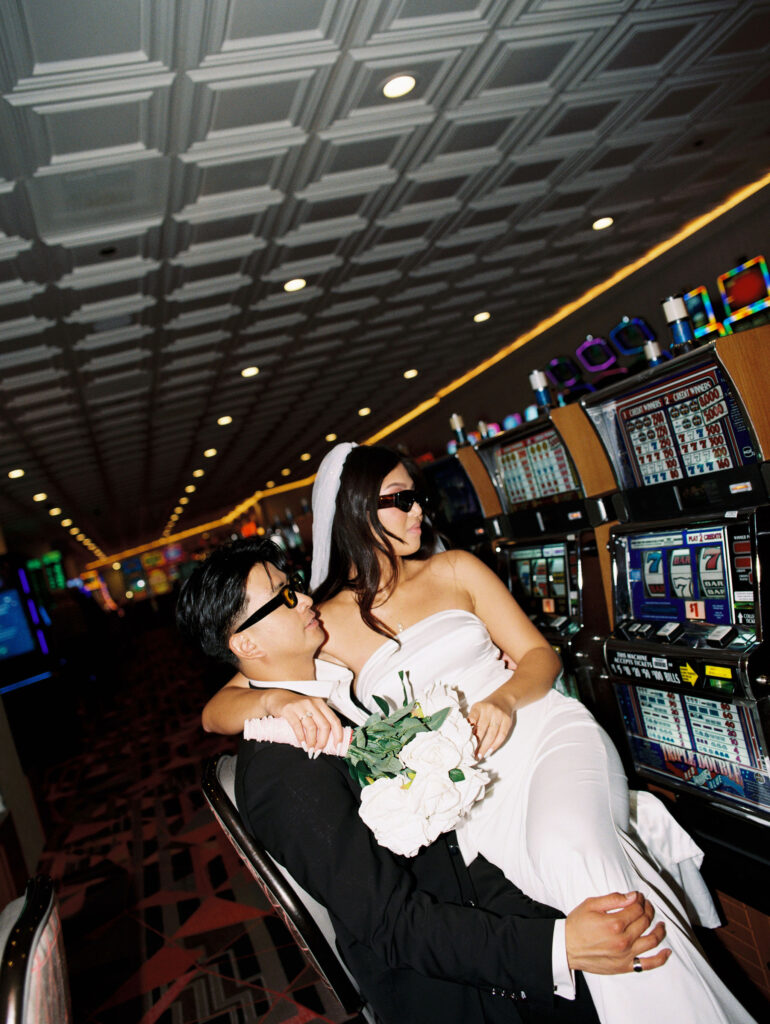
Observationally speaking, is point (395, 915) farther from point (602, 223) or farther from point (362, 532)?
point (602, 223)

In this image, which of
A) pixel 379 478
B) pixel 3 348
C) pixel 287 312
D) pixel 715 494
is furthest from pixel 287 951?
pixel 287 312

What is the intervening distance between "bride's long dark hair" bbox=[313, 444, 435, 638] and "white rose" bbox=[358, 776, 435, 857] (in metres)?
0.91

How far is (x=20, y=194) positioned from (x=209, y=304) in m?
2.45

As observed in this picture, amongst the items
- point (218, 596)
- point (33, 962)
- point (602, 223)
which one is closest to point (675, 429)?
point (218, 596)

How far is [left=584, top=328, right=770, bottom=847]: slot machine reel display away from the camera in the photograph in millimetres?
2227

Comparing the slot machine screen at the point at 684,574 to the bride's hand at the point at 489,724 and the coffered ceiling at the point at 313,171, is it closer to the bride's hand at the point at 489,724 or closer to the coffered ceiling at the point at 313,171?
the bride's hand at the point at 489,724

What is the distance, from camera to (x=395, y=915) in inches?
47.5

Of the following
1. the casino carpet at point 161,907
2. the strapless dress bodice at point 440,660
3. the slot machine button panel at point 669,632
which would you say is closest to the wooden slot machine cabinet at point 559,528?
the slot machine button panel at point 669,632

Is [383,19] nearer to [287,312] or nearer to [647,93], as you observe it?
[647,93]

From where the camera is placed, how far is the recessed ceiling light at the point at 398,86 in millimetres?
3935

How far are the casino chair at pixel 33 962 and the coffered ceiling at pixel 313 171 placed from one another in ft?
10.3

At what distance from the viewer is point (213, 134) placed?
3.98 meters

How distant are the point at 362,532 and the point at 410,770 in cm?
100

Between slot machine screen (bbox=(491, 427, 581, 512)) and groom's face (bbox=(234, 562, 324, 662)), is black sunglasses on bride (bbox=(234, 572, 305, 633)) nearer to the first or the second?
groom's face (bbox=(234, 562, 324, 662))
